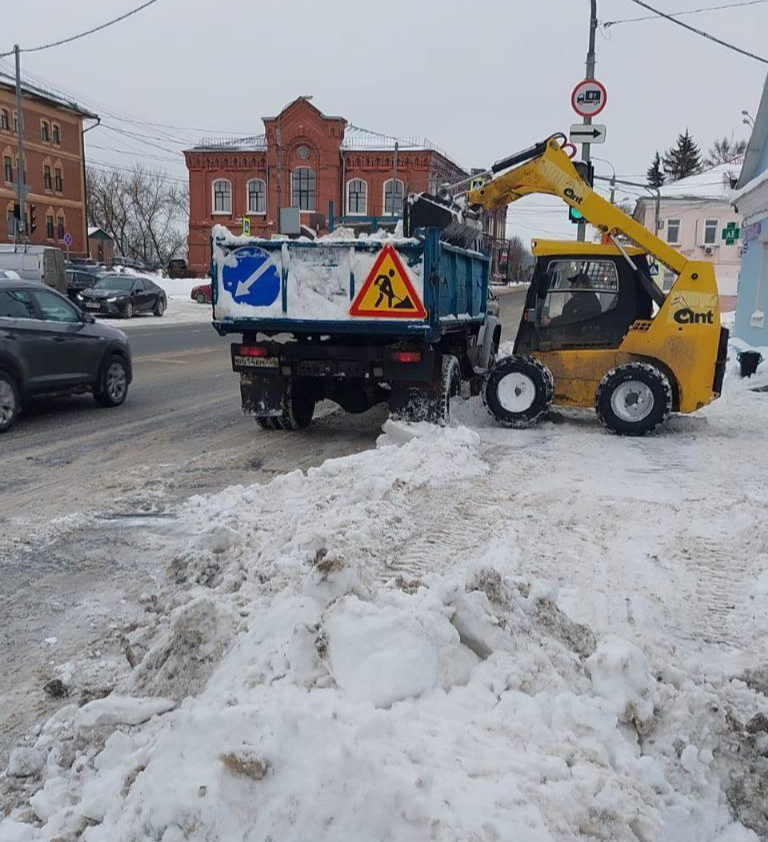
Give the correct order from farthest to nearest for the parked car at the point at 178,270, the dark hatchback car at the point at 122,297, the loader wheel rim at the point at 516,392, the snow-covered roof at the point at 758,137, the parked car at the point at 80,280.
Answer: the parked car at the point at 178,270 < the parked car at the point at 80,280 < the dark hatchback car at the point at 122,297 < the snow-covered roof at the point at 758,137 < the loader wheel rim at the point at 516,392

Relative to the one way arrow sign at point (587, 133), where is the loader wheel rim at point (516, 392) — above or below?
below

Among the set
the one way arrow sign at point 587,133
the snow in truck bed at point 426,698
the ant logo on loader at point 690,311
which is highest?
the one way arrow sign at point 587,133

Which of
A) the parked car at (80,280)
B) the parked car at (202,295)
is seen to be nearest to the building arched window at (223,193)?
the parked car at (202,295)

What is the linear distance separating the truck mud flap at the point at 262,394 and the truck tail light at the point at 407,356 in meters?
1.46

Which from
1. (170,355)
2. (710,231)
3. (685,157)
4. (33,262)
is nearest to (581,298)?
(170,355)

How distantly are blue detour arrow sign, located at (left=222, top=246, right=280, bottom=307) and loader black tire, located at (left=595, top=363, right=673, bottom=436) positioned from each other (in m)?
3.82

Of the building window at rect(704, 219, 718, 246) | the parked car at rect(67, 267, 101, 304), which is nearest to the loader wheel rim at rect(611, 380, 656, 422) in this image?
the parked car at rect(67, 267, 101, 304)

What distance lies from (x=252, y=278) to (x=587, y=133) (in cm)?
795

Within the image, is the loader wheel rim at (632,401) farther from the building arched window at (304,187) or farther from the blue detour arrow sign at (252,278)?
the building arched window at (304,187)

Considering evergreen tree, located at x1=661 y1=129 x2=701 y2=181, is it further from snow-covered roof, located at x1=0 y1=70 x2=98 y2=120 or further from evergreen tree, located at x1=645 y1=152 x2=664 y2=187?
snow-covered roof, located at x1=0 y1=70 x2=98 y2=120

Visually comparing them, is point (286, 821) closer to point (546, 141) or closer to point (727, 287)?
point (546, 141)

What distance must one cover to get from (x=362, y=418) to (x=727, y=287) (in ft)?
152

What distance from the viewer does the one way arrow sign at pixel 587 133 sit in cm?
1393

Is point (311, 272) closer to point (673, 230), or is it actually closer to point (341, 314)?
point (341, 314)
